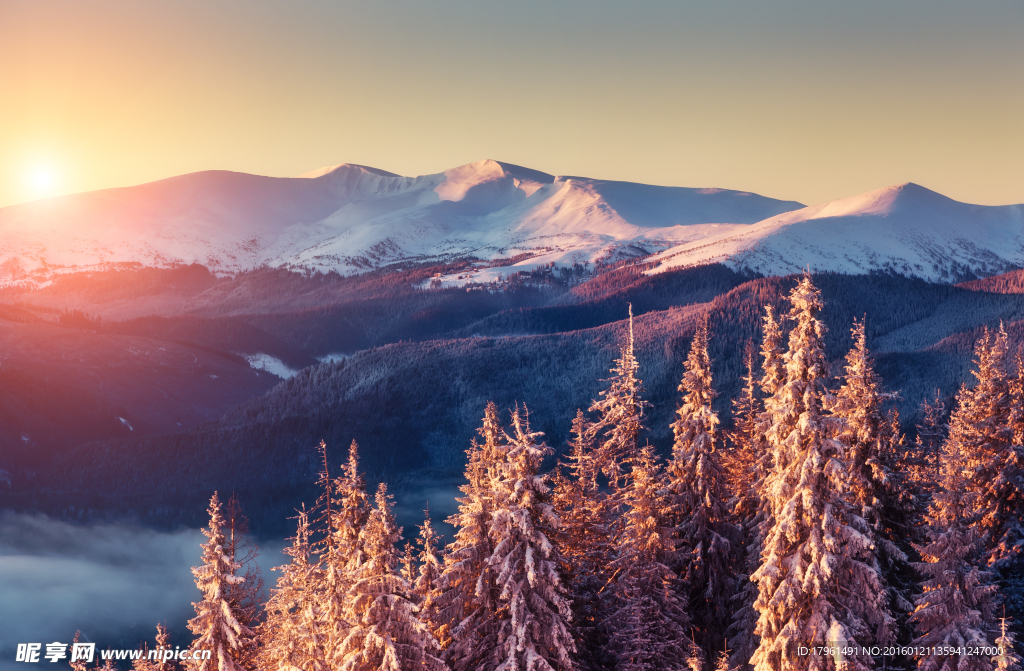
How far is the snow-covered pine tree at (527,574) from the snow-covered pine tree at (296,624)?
241 inches

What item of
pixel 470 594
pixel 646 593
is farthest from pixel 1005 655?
pixel 470 594

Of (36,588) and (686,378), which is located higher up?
(686,378)

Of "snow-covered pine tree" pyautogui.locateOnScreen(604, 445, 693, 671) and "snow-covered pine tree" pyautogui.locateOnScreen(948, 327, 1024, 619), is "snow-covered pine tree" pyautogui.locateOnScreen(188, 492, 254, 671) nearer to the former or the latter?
"snow-covered pine tree" pyautogui.locateOnScreen(604, 445, 693, 671)

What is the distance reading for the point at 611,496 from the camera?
1339 inches

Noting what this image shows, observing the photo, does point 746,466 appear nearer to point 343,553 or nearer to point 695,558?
point 695,558

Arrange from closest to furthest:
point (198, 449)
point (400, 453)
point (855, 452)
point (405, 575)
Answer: point (405, 575) → point (855, 452) → point (198, 449) → point (400, 453)

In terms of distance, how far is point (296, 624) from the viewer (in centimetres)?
2620

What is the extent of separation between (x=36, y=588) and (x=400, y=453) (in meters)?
66.3

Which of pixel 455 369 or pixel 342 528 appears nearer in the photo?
pixel 342 528

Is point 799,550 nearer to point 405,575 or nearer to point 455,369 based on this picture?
point 405,575

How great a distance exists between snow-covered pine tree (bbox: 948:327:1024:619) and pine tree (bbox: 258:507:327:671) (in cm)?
3059

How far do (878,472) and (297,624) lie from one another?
23.8 meters

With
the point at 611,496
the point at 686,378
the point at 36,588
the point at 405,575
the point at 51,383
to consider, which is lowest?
the point at 36,588

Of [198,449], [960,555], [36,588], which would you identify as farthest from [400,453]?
[960,555]
